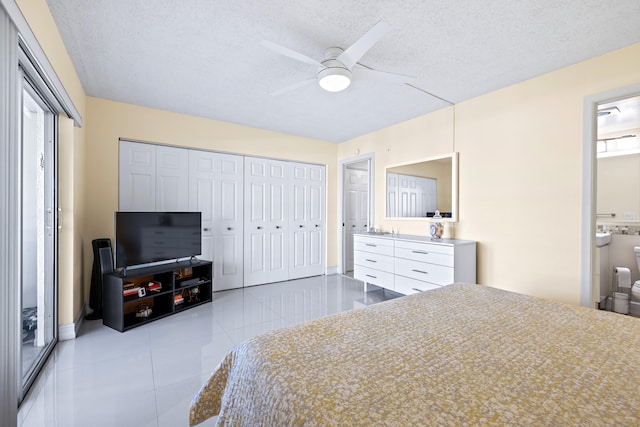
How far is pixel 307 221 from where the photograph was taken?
16.3 ft

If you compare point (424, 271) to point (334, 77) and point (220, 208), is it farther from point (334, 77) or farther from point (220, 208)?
point (220, 208)

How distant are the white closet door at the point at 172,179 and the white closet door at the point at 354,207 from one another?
2824 mm

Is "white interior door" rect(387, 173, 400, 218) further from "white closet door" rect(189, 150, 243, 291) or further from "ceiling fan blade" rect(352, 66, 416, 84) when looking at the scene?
"white closet door" rect(189, 150, 243, 291)

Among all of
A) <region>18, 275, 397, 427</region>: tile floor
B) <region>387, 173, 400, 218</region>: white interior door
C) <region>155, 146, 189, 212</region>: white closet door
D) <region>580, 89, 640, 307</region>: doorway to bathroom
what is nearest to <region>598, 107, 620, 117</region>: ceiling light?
<region>580, 89, 640, 307</region>: doorway to bathroom

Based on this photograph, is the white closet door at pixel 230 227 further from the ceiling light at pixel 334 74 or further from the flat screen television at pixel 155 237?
the ceiling light at pixel 334 74

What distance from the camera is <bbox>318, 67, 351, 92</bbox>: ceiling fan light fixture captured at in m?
2.22

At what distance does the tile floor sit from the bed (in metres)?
0.77

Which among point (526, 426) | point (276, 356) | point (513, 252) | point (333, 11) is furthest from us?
point (513, 252)

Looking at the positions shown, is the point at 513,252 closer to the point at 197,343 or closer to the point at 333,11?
the point at 333,11

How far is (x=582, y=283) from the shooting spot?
2477mm

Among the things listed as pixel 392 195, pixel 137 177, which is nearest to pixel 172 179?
pixel 137 177

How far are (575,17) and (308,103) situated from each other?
243 cm

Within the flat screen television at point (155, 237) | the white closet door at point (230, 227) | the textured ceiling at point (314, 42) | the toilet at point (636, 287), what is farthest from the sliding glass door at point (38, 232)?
the toilet at point (636, 287)

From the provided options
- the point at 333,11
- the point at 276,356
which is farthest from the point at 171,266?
the point at 333,11
